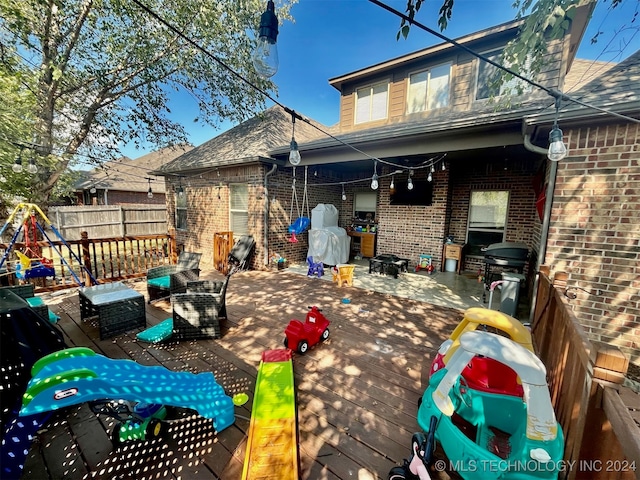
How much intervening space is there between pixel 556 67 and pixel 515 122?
3.46 meters

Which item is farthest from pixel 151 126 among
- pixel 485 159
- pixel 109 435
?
pixel 485 159

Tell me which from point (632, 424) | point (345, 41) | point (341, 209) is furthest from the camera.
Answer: point (341, 209)

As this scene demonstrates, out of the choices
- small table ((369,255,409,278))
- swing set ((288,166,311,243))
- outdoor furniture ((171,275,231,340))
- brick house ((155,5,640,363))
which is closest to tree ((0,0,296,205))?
brick house ((155,5,640,363))

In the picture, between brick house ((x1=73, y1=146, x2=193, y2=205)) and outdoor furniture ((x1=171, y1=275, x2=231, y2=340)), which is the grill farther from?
brick house ((x1=73, y1=146, x2=193, y2=205))

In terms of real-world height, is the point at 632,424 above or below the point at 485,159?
below

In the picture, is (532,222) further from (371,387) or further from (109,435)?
(109,435)

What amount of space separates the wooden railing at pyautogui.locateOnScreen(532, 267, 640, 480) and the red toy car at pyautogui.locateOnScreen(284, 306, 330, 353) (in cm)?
227

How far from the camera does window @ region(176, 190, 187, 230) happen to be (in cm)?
969

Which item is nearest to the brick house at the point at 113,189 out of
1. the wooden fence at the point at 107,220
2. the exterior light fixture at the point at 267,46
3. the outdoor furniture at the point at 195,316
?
the wooden fence at the point at 107,220

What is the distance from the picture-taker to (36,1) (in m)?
4.70

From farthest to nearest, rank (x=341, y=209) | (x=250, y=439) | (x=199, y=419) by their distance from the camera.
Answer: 1. (x=341, y=209)
2. (x=199, y=419)
3. (x=250, y=439)

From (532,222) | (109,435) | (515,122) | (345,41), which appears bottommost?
(109,435)

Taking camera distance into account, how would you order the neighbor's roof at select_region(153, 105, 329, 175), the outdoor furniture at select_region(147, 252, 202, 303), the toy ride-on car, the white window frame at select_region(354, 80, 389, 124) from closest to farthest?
the toy ride-on car
the outdoor furniture at select_region(147, 252, 202, 303)
the neighbor's roof at select_region(153, 105, 329, 175)
the white window frame at select_region(354, 80, 389, 124)

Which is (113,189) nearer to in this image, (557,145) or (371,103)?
(371,103)
